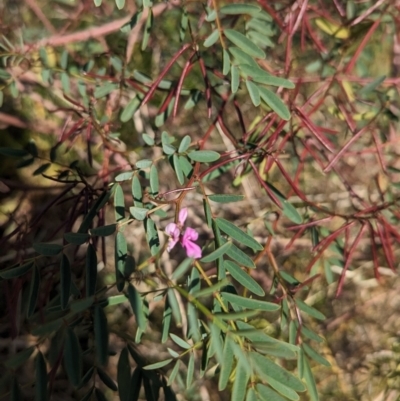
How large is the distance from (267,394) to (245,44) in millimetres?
557

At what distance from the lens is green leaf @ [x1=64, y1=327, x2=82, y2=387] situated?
0.75 metres

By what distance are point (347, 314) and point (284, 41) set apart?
0.79m

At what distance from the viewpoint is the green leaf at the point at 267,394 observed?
2.39 feet

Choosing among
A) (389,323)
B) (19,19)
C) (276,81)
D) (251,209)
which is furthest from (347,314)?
(19,19)

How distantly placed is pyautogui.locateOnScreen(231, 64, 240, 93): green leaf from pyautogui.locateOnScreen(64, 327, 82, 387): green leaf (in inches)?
18.0

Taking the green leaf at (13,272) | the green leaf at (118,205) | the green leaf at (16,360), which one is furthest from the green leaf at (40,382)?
the green leaf at (118,205)

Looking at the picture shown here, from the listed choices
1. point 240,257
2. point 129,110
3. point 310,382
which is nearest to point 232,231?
point 240,257

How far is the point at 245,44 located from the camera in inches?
37.8

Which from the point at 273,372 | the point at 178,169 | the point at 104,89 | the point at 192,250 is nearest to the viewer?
the point at 273,372

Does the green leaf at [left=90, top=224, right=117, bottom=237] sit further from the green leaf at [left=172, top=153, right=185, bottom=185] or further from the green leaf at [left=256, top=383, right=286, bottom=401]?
the green leaf at [left=256, top=383, right=286, bottom=401]

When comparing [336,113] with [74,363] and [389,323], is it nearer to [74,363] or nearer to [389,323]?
[389,323]

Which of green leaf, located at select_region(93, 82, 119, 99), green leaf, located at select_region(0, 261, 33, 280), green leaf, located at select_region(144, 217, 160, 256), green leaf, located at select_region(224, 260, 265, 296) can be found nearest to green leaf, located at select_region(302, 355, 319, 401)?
green leaf, located at select_region(224, 260, 265, 296)

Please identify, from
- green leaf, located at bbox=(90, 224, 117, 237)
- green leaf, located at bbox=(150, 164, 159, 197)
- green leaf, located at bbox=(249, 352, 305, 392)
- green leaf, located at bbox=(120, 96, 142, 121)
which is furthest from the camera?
green leaf, located at bbox=(120, 96, 142, 121)

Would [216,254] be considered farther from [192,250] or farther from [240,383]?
[240,383]
